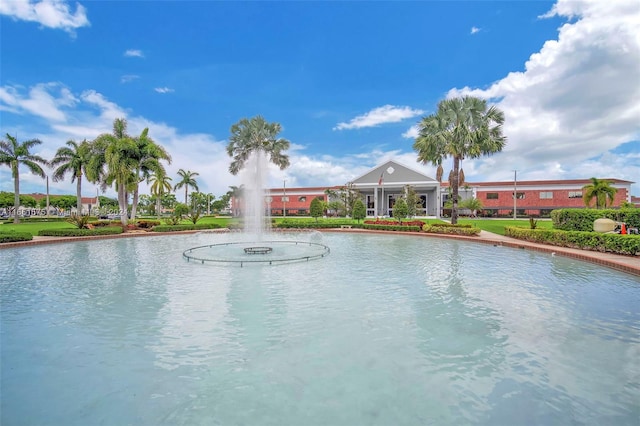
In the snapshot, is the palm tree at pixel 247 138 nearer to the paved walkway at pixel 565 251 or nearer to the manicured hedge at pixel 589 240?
the paved walkway at pixel 565 251

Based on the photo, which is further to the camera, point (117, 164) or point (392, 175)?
point (392, 175)

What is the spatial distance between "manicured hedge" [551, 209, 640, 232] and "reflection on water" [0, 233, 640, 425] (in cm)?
846

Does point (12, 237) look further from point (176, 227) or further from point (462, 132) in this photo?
point (462, 132)

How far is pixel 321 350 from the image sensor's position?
14.7ft

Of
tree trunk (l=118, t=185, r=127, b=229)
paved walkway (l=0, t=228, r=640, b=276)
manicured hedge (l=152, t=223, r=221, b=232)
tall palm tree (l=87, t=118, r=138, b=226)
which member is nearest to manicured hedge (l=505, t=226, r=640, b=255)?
paved walkway (l=0, t=228, r=640, b=276)

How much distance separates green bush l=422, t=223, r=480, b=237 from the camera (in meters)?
19.7

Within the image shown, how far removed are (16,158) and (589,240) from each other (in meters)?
50.7

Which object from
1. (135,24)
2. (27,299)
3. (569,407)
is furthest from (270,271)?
(135,24)

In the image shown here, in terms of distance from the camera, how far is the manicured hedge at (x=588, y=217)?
15.2 m

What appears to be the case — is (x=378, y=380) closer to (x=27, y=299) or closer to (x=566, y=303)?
(x=566, y=303)

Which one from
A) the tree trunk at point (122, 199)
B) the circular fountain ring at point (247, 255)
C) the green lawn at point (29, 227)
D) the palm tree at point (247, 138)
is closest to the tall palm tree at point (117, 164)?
the tree trunk at point (122, 199)

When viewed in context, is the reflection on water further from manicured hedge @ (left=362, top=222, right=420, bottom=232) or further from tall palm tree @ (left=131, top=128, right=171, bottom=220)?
tall palm tree @ (left=131, top=128, right=171, bottom=220)

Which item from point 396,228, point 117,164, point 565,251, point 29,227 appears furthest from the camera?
point 29,227

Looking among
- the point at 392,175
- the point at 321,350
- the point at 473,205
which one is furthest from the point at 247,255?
the point at 473,205
